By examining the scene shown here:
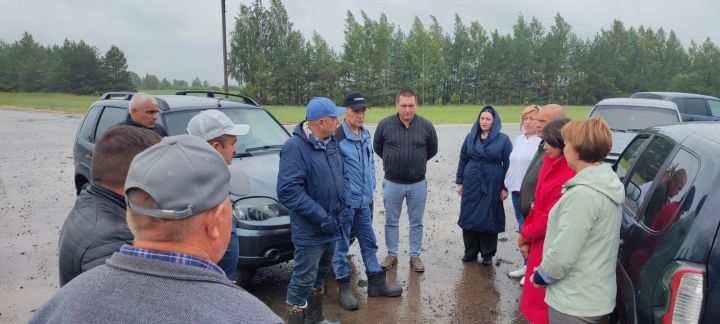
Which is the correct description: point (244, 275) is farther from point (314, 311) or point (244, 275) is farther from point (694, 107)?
point (694, 107)

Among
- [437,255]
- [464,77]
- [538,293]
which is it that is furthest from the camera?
[464,77]

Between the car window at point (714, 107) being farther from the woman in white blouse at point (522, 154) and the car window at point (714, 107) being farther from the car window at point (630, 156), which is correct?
the car window at point (630, 156)

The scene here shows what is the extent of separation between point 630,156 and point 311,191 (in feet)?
8.63

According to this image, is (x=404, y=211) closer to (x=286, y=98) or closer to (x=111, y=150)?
(x=111, y=150)

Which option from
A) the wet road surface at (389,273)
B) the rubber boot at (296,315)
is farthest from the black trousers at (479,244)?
the rubber boot at (296,315)

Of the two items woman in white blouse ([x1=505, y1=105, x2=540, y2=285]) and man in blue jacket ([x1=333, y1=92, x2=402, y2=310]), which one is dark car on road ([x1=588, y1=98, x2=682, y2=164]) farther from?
man in blue jacket ([x1=333, y1=92, x2=402, y2=310])

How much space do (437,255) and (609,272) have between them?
309cm

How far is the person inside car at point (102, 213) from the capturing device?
1.89m

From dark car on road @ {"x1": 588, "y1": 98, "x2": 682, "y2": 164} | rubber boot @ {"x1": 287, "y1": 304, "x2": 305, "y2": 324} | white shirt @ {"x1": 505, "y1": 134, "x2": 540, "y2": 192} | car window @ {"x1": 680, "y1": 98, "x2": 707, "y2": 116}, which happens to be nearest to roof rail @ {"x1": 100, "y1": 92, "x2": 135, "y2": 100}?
rubber boot @ {"x1": 287, "y1": 304, "x2": 305, "y2": 324}

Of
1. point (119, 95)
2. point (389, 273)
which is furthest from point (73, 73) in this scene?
point (389, 273)

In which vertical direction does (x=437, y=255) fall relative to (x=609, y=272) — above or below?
below

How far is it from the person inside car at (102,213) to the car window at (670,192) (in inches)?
100

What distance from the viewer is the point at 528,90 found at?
7188cm

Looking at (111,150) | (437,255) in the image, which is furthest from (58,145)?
(111,150)
